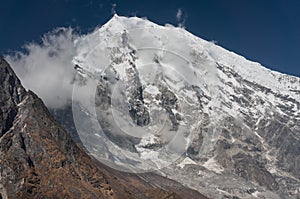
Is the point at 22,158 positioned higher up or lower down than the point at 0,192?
higher up

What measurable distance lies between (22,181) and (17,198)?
33.1 ft

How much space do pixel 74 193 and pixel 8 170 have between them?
23.2 meters

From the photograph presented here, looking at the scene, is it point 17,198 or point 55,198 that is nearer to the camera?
point 17,198

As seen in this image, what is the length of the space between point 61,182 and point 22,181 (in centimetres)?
1615

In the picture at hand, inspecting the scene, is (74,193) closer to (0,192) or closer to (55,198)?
(55,198)

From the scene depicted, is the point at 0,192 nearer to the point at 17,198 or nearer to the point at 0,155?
the point at 17,198

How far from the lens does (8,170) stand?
620ft

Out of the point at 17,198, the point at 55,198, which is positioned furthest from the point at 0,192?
the point at 55,198

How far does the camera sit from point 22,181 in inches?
7372

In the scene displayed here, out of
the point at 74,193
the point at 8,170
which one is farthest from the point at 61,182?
the point at 8,170

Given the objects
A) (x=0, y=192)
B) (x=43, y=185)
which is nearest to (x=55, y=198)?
(x=43, y=185)

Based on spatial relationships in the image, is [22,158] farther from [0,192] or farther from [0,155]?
[0,192]

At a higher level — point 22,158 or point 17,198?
point 22,158

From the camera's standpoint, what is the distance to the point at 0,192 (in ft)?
593
